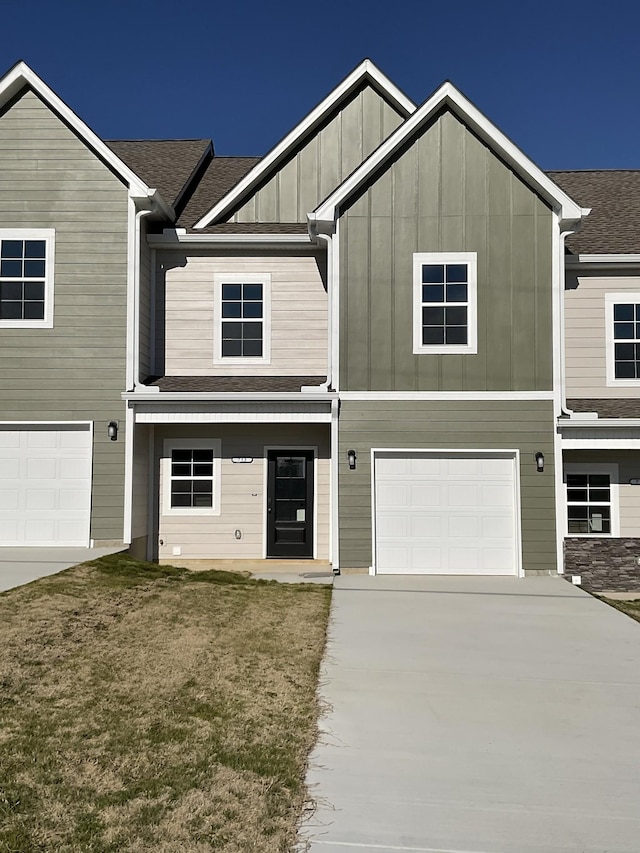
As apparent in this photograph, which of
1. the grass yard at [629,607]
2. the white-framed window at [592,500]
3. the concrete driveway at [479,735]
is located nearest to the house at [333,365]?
the white-framed window at [592,500]

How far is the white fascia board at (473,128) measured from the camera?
11664 millimetres

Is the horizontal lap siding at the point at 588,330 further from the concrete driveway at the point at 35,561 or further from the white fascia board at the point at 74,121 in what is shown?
the concrete driveway at the point at 35,561

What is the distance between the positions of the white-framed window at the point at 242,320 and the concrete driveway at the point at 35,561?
4152mm

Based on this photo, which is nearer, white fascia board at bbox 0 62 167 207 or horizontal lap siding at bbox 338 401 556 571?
horizontal lap siding at bbox 338 401 556 571

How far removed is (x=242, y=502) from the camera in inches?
509

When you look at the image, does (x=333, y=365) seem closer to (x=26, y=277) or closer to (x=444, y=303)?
(x=444, y=303)

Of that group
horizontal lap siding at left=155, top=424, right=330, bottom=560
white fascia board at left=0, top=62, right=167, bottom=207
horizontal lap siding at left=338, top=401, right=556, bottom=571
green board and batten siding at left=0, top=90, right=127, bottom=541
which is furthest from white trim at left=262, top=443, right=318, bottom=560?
white fascia board at left=0, top=62, right=167, bottom=207

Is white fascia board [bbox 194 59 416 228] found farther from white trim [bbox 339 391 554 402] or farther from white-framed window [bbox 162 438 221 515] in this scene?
white trim [bbox 339 391 554 402]

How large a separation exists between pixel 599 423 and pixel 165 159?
11551 mm

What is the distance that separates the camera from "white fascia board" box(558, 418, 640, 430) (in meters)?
11.5

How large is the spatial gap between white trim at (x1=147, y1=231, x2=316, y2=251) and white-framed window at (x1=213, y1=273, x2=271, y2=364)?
604mm

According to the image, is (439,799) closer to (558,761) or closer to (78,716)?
(558,761)

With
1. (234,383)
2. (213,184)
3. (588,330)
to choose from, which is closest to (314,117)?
(213,184)

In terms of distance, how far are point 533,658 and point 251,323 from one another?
8.29 meters
